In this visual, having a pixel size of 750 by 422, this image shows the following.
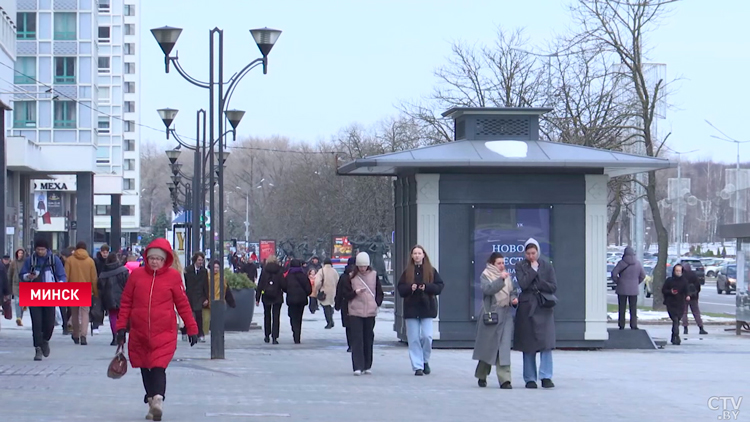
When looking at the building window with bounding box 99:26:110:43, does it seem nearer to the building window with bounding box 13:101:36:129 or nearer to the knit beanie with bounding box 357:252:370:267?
the building window with bounding box 13:101:36:129

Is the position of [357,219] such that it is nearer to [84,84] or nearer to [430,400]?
[84,84]

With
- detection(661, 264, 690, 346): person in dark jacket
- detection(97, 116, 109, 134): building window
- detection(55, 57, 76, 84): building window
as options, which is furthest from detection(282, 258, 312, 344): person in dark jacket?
→ detection(97, 116, 109, 134): building window

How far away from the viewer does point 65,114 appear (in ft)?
210

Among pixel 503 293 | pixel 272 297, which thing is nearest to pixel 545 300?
pixel 503 293

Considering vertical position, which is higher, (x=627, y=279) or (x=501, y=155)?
(x=501, y=155)

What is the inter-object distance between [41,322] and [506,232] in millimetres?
7636

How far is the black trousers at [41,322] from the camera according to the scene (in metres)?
16.6

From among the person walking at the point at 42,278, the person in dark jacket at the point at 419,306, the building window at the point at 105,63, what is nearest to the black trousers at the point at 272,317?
the person walking at the point at 42,278

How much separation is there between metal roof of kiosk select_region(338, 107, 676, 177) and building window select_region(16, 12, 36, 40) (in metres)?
48.3

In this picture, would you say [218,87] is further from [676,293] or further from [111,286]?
[676,293]

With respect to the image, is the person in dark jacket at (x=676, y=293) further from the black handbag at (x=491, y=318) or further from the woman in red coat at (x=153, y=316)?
the woman in red coat at (x=153, y=316)

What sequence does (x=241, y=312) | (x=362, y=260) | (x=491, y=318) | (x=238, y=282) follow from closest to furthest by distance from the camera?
(x=491, y=318)
(x=362, y=260)
(x=238, y=282)
(x=241, y=312)

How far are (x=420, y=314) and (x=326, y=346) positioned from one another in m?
6.36

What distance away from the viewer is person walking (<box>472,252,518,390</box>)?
1374 cm
